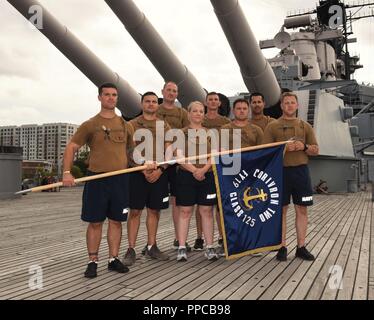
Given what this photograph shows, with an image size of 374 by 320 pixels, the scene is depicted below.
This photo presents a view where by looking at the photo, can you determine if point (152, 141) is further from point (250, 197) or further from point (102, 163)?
point (250, 197)

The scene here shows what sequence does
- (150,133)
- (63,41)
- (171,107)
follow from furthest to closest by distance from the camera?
(63,41) → (171,107) → (150,133)

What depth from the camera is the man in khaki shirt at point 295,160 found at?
383cm

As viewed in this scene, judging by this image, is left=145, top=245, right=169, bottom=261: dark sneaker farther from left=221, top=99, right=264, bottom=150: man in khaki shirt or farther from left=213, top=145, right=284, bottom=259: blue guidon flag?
left=221, top=99, right=264, bottom=150: man in khaki shirt

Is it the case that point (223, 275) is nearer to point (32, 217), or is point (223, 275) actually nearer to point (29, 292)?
point (29, 292)

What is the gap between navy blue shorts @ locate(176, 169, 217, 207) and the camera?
12.6 feet

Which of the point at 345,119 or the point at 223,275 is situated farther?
the point at 345,119

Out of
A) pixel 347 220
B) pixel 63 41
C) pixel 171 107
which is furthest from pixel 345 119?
pixel 171 107

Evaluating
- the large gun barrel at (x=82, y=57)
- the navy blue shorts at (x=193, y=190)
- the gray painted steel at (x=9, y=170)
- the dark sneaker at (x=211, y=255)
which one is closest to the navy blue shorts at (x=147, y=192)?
the navy blue shorts at (x=193, y=190)

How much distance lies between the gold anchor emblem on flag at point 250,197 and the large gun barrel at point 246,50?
3.35 metres

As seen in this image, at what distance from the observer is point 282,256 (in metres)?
3.88

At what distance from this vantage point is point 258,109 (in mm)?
4281

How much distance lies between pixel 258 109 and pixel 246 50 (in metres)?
3.08
